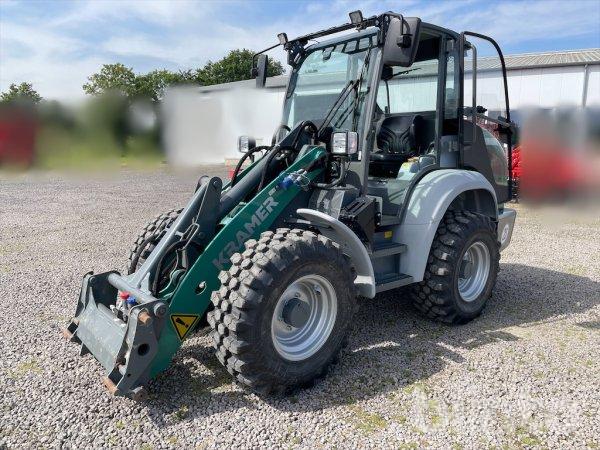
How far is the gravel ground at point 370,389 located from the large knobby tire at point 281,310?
0.78 ft

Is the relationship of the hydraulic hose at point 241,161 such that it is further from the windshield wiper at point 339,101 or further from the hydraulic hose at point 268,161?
the windshield wiper at point 339,101

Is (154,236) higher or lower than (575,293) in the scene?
higher

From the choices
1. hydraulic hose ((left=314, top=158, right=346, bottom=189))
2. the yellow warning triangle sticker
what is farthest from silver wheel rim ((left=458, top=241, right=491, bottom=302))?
the yellow warning triangle sticker

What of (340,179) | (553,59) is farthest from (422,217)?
(553,59)

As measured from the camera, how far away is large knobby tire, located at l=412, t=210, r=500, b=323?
4629 mm

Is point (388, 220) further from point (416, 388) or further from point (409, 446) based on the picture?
point (409, 446)

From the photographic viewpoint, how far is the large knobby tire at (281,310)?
3.29m

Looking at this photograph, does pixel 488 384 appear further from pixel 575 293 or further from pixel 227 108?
pixel 227 108

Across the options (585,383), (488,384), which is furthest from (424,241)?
(585,383)

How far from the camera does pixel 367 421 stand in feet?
10.8

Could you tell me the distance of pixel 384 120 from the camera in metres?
5.27

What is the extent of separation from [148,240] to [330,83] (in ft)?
7.38

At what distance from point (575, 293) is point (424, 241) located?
2.73 m

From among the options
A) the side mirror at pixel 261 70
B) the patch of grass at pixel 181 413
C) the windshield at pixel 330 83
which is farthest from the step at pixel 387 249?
the side mirror at pixel 261 70
